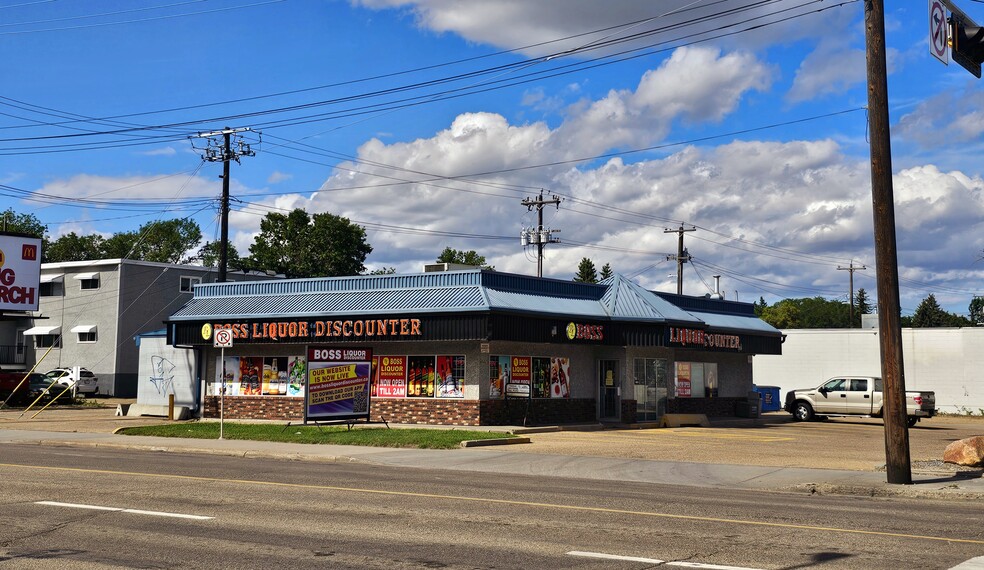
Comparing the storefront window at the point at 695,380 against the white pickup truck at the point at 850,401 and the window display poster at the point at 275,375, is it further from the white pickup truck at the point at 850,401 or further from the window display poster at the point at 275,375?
the window display poster at the point at 275,375

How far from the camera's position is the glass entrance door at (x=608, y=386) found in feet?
121

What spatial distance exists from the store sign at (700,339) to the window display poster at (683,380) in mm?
1637

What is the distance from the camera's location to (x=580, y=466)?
20.5m

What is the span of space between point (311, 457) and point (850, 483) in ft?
37.4

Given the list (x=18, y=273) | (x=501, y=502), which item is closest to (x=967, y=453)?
(x=501, y=502)

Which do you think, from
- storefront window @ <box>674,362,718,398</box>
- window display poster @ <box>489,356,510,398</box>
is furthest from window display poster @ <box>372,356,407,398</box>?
storefront window @ <box>674,362,718,398</box>

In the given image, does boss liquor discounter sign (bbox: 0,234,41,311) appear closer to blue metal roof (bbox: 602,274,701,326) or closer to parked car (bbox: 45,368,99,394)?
parked car (bbox: 45,368,99,394)

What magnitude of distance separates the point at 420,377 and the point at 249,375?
7638 mm

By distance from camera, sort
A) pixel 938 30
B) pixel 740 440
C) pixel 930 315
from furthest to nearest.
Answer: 1. pixel 930 315
2. pixel 740 440
3. pixel 938 30

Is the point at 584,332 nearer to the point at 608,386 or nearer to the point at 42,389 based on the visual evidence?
the point at 608,386

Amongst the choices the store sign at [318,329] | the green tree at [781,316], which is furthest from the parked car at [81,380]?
the green tree at [781,316]

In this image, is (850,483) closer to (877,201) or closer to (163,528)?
(877,201)

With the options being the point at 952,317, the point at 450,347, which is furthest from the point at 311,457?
the point at 952,317

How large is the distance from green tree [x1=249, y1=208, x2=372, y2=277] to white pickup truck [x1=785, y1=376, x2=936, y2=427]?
5559 centimetres
